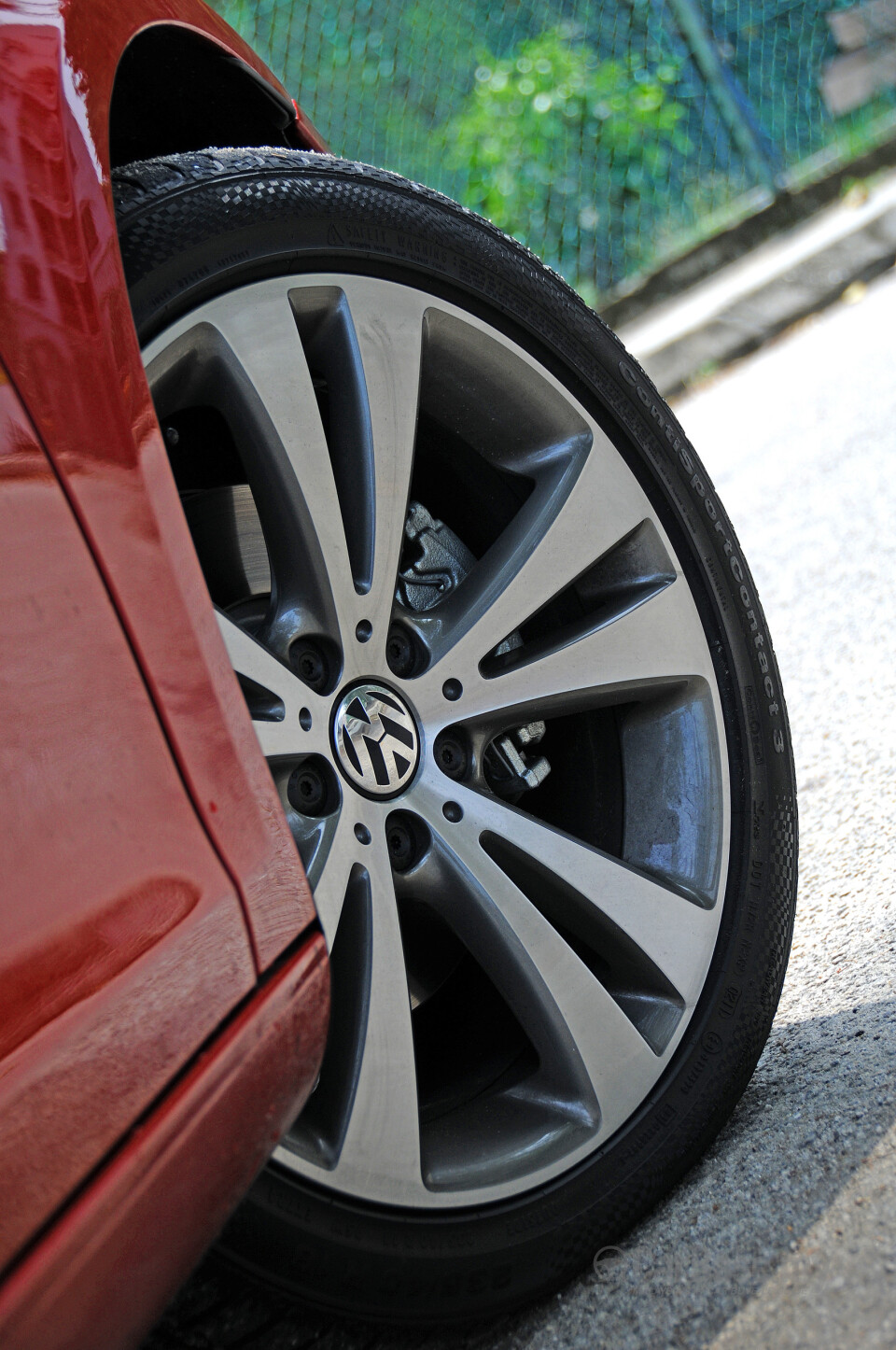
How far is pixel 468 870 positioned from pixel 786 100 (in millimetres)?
7038

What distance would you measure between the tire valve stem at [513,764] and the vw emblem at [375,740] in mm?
240

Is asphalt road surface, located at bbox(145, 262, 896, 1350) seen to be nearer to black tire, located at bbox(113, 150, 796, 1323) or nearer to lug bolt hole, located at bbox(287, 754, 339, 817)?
black tire, located at bbox(113, 150, 796, 1323)

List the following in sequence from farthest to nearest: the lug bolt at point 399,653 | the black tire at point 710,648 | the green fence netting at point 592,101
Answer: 1. the green fence netting at point 592,101
2. the lug bolt at point 399,653
3. the black tire at point 710,648

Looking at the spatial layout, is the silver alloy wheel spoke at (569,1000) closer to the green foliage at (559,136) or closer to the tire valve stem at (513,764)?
the tire valve stem at (513,764)

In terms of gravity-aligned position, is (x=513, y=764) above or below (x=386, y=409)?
below

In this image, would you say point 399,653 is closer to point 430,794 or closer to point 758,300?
point 430,794

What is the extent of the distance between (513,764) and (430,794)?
0.83ft

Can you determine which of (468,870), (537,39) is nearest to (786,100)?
(537,39)

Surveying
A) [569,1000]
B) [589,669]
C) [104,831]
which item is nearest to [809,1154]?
[569,1000]

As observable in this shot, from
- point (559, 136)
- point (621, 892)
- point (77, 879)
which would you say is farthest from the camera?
point (559, 136)

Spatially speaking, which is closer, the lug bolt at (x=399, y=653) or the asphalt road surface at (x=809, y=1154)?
the asphalt road surface at (x=809, y=1154)

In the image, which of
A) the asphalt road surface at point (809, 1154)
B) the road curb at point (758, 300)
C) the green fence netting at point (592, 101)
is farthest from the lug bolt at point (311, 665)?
the green fence netting at point (592, 101)

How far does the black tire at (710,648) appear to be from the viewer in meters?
1.14

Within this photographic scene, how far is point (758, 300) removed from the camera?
620 cm
